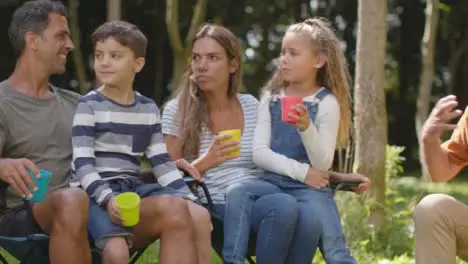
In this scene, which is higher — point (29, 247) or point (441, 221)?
point (441, 221)

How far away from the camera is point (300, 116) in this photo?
3.69 m

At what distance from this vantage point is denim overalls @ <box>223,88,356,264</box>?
372cm

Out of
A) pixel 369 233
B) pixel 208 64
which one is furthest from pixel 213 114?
pixel 369 233

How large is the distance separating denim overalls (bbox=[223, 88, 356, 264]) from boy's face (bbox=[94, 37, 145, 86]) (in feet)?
2.02

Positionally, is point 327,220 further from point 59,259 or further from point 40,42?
point 40,42

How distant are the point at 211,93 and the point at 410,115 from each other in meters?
12.6

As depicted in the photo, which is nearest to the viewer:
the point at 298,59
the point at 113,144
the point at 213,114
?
the point at 113,144

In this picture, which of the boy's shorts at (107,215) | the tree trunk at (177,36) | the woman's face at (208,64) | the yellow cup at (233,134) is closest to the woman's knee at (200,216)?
the boy's shorts at (107,215)

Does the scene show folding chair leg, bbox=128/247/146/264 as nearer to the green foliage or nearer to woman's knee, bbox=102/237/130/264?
woman's knee, bbox=102/237/130/264

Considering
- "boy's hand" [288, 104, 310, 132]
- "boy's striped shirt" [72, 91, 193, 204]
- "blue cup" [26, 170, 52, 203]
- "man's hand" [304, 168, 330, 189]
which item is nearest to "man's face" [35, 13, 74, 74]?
"boy's striped shirt" [72, 91, 193, 204]

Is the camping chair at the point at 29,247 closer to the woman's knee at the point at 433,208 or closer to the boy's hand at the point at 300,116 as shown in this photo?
the boy's hand at the point at 300,116

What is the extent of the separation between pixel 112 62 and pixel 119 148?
0.32 metres

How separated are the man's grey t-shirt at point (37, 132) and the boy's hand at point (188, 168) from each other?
1.41 ft

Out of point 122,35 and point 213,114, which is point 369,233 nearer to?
point 213,114
